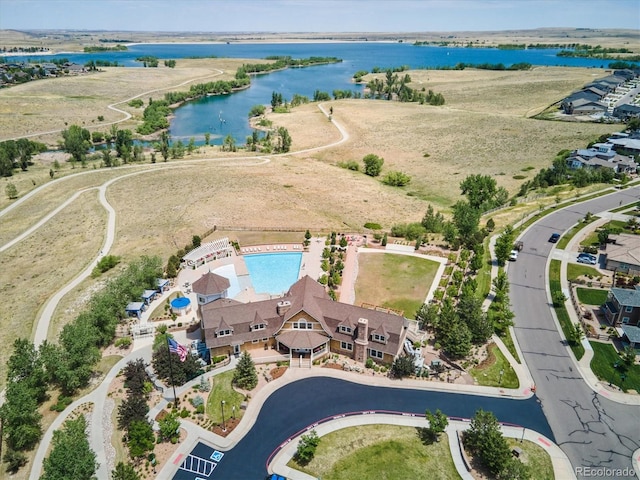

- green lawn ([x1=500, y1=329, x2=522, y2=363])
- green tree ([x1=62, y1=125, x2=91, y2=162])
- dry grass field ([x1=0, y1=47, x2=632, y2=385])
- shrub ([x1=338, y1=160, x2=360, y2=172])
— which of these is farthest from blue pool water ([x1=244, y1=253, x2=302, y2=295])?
green tree ([x1=62, y1=125, x2=91, y2=162])

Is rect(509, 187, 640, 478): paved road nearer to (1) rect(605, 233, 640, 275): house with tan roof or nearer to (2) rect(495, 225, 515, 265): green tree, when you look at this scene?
(2) rect(495, 225, 515, 265): green tree

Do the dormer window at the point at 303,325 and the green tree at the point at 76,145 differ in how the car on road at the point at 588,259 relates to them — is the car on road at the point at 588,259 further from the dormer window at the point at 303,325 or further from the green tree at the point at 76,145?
the green tree at the point at 76,145

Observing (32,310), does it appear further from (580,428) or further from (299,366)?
(580,428)

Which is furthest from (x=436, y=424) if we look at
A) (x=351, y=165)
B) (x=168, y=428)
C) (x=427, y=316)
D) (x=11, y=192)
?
(x=11, y=192)

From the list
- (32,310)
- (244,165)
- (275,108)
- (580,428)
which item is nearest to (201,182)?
(244,165)

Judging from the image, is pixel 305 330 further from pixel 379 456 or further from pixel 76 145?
pixel 76 145
